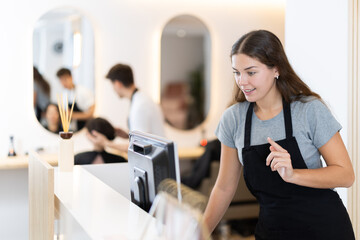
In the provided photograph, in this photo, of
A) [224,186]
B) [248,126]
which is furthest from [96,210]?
[248,126]

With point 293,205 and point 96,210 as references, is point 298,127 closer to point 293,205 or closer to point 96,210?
point 293,205

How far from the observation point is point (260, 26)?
16.5 feet

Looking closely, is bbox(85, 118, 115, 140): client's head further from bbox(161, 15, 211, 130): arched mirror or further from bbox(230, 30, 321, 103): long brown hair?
bbox(230, 30, 321, 103): long brown hair

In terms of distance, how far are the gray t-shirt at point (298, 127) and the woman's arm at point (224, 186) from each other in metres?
0.05

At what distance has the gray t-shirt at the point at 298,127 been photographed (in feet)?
5.94

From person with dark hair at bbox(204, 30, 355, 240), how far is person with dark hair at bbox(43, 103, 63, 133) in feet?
8.64

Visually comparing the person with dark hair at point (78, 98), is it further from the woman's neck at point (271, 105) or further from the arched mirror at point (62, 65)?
the woman's neck at point (271, 105)

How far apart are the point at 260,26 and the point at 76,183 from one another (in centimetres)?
335

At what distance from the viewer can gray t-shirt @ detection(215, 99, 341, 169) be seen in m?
1.81

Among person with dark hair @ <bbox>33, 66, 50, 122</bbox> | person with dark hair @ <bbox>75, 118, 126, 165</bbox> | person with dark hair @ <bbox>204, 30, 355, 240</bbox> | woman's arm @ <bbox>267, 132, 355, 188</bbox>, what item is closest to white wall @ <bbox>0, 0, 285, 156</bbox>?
person with dark hair @ <bbox>33, 66, 50, 122</bbox>

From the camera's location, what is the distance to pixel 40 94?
4.22 meters

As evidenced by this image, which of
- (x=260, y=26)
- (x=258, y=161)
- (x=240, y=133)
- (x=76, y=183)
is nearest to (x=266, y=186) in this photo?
(x=258, y=161)

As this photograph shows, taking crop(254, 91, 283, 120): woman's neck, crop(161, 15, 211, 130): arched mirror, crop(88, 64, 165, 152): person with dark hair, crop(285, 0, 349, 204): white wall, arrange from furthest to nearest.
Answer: crop(161, 15, 211, 130): arched mirror < crop(88, 64, 165, 152): person with dark hair < crop(285, 0, 349, 204): white wall < crop(254, 91, 283, 120): woman's neck

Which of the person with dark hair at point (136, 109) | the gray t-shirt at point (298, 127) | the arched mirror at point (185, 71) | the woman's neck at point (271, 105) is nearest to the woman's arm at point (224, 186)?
→ the gray t-shirt at point (298, 127)
